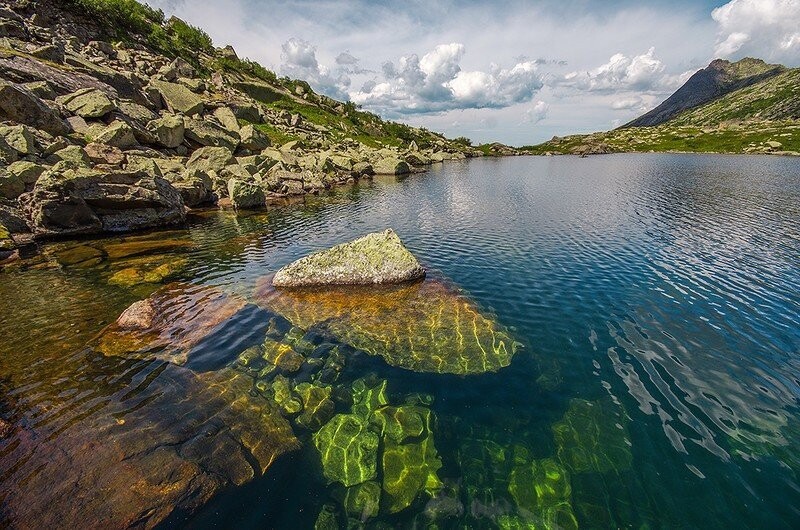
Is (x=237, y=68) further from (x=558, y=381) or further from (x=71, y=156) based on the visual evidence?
(x=558, y=381)

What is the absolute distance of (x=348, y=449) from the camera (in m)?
10.6

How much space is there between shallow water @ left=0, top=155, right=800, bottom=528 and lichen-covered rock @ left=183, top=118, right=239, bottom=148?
40831 mm

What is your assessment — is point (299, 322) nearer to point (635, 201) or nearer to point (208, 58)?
point (635, 201)

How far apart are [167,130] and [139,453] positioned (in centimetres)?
6175

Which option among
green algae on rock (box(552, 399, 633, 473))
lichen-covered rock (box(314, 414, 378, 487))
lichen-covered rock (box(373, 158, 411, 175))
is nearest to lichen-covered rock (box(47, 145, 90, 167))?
lichen-covered rock (box(314, 414, 378, 487))

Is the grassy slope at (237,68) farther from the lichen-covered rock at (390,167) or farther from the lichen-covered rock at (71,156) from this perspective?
the lichen-covered rock at (71,156)

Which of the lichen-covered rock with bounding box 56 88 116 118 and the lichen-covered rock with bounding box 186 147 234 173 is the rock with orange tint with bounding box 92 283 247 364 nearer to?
the lichen-covered rock with bounding box 186 147 234 173

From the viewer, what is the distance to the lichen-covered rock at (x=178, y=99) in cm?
7588

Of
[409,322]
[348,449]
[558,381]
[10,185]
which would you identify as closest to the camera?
[348,449]

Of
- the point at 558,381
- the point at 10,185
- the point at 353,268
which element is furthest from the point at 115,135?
the point at 558,381

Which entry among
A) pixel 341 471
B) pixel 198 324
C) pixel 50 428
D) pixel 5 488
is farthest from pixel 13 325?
pixel 341 471

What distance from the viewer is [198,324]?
57.5ft

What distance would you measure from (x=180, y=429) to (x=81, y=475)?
91.0 inches

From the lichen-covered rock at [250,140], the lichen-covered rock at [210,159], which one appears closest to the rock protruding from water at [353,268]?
the lichen-covered rock at [210,159]
